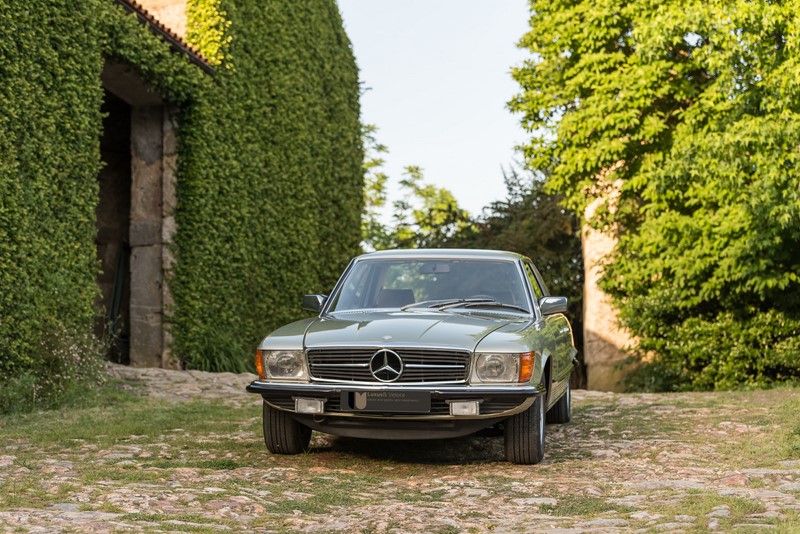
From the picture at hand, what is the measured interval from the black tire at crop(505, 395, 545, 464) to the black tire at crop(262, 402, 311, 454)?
162cm


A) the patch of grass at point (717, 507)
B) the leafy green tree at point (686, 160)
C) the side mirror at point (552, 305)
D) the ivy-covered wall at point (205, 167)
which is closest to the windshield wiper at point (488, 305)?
the side mirror at point (552, 305)

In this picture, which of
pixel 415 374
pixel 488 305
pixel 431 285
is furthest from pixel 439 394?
pixel 431 285

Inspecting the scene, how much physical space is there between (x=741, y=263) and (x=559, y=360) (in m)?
8.89

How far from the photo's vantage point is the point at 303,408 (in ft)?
23.0

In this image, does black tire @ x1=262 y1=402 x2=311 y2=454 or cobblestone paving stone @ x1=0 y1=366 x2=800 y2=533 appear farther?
black tire @ x1=262 y1=402 x2=311 y2=454

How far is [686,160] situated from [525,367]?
10.1m

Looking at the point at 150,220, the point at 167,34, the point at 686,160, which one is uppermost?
the point at 167,34

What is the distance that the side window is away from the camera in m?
8.70

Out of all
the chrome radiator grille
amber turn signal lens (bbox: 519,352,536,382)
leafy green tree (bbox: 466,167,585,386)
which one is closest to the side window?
amber turn signal lens (bbox: 519,352,536,382)

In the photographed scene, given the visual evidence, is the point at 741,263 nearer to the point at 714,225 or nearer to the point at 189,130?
the point at 714,225

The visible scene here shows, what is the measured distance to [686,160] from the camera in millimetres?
15875

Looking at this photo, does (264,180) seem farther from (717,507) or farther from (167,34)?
(717,507)

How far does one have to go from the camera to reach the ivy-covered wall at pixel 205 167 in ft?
37.2

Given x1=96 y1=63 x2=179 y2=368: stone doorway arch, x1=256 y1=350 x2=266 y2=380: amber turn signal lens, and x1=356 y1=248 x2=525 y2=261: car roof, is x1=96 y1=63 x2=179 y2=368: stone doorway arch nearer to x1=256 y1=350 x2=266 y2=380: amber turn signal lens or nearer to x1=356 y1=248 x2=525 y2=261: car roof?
x1=356 y1=248 x2=525 y2=261: car roof
